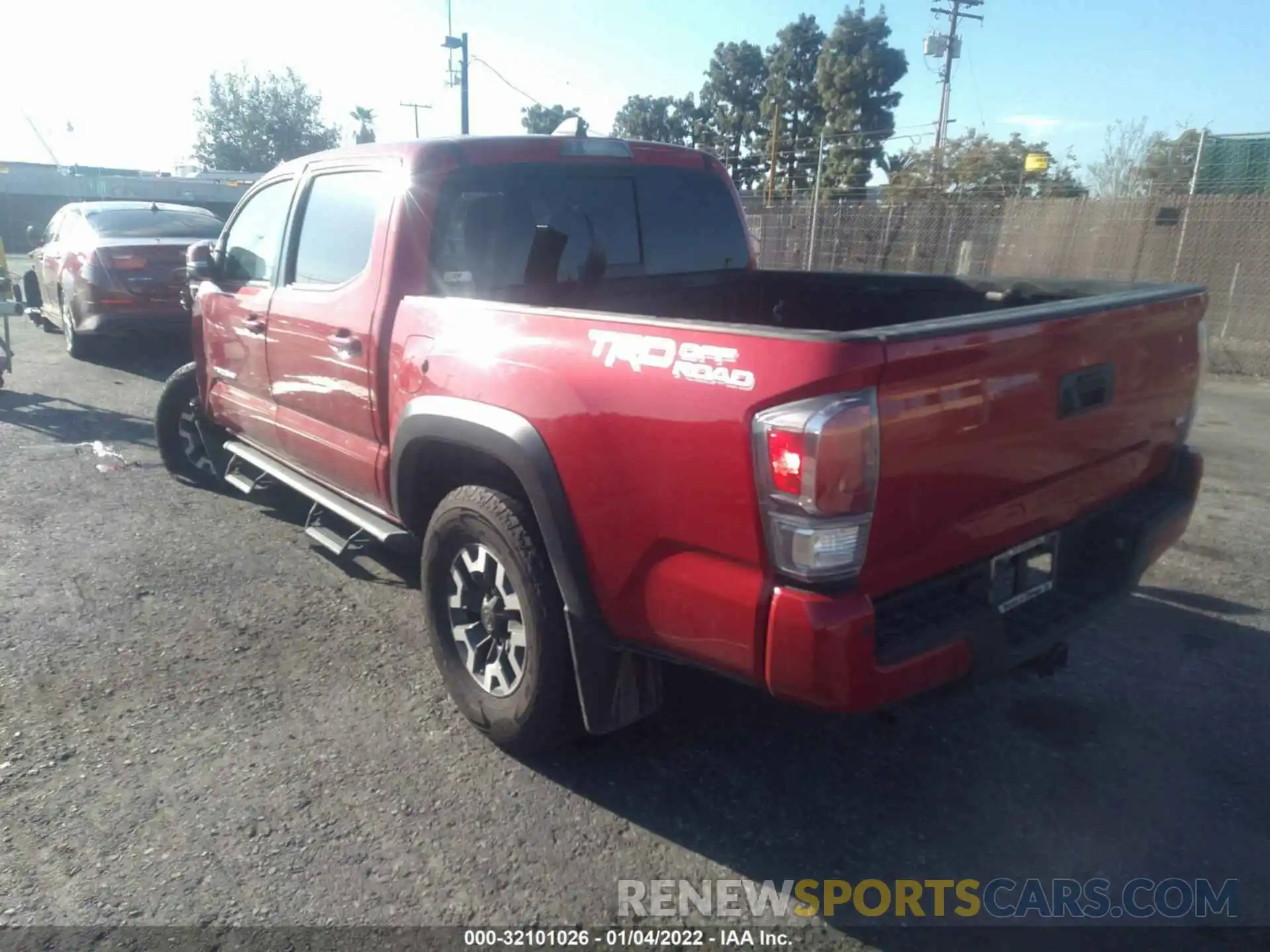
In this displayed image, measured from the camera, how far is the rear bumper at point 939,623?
2271 millimetres

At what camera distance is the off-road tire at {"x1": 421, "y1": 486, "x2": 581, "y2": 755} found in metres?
2.97

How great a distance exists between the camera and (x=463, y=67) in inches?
875

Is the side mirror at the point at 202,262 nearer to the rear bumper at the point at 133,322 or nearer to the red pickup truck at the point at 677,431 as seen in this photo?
the red pickup truck at the point at 677,431

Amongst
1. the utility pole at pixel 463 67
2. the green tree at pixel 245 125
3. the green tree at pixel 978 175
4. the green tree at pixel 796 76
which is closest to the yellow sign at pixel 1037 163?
the green tree at pixel 978 175

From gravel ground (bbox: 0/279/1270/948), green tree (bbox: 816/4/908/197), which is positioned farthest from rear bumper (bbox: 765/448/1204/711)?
green tree (bbox: 816/4/908/197)

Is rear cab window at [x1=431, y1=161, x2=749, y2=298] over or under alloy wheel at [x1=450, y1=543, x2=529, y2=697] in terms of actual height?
over

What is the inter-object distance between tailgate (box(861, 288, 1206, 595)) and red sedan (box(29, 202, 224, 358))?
28.5ft

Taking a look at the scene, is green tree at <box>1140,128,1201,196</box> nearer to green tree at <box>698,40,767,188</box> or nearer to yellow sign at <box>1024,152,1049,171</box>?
yellow sign at <box>1024,152,1049,171</box>

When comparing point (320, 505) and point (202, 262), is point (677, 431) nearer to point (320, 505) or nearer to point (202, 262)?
point (320, 505)

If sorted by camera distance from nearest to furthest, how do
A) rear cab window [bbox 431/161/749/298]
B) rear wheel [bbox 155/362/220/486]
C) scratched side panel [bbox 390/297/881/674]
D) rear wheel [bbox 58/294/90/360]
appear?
scratched side panel [bbox 390/297/881/674] → rear cab window [bbox 431/161/749/298] → rear wheel [bbox 155/362/220/486] → rear wheel [bbox 58/294/90/360]

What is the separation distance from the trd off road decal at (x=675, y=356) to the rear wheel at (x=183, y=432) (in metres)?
4.38

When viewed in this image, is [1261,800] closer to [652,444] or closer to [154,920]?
[652,444]

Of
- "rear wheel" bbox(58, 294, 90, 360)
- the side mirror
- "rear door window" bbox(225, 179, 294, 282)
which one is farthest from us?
"rear wheel" bbox(58, 294, 90, 360)

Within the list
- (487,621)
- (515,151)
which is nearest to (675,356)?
(487,621)
